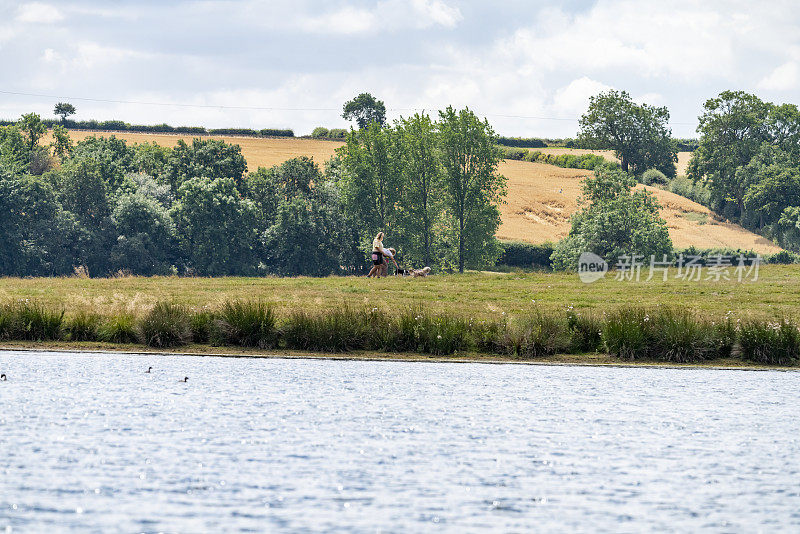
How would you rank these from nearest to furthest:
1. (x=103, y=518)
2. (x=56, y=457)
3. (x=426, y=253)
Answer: (x=103, y=518) < (x=56, y=457) < (x=426, y=253)

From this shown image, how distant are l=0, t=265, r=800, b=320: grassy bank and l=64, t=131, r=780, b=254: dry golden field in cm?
6365

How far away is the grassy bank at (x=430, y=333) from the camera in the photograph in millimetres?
22562

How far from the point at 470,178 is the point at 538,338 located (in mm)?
55012

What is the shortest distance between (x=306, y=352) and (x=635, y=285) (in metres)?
17.5

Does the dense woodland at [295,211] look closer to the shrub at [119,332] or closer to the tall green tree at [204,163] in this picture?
the tall green tree at [204,163]

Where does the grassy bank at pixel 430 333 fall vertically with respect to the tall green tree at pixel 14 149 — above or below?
below

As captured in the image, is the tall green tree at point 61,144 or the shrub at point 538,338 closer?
the shrub at point 538,338

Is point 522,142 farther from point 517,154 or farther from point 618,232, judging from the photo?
point 618,232

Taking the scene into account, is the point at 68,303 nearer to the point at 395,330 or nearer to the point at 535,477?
Answer: the point at 395,330

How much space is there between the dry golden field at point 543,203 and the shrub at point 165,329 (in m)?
76.0

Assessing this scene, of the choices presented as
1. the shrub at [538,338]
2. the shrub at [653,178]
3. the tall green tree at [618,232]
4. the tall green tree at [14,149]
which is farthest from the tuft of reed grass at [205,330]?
the shrub at [653,178]

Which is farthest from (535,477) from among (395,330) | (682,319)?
(682,319)

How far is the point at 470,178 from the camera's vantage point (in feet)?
253

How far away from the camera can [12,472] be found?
420 inches
